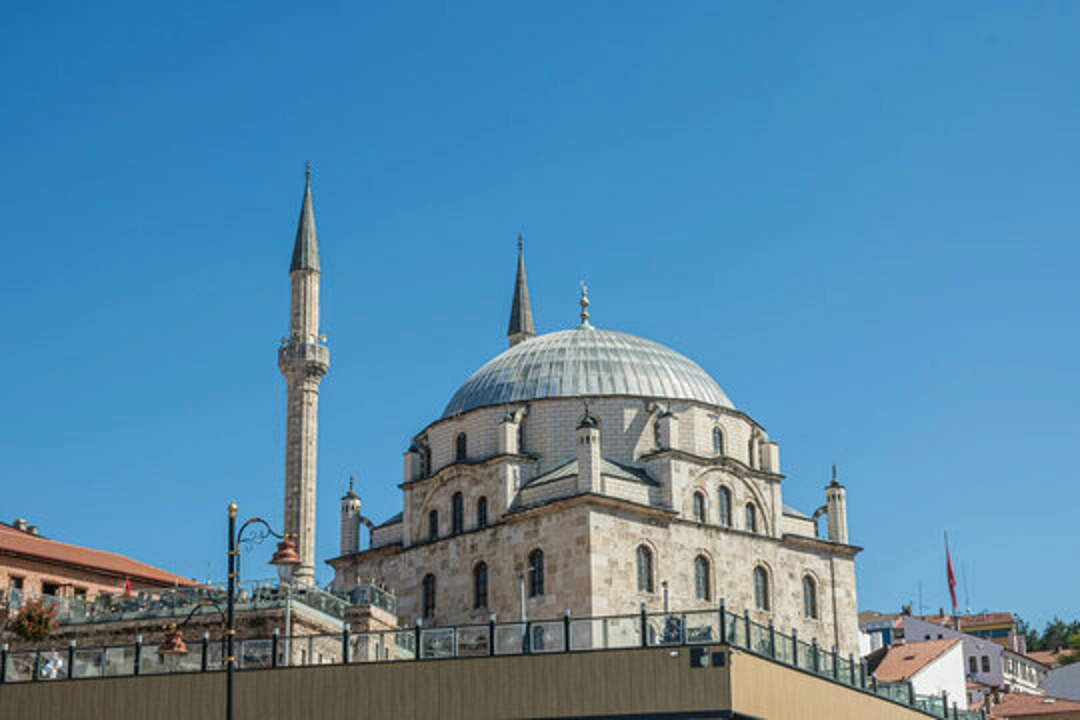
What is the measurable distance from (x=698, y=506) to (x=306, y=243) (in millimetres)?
15386

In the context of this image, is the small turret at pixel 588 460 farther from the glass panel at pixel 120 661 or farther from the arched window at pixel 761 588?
the glass panel at pixel 120 661

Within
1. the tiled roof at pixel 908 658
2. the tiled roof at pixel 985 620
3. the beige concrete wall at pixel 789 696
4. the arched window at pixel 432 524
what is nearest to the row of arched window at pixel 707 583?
the arched window at pixel 432 524

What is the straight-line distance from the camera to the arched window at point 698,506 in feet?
149

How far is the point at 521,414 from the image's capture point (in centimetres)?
4666

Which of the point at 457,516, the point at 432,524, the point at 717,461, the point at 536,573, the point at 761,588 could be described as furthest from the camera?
the point at 432,524

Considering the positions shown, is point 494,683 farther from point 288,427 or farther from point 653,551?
point 288,427

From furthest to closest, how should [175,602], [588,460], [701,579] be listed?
[701,579] < [588,460] < [175,602]

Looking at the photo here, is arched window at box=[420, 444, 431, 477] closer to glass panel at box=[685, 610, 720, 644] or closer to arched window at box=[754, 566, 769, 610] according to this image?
arched window at box=[754, 566, 769, 610]

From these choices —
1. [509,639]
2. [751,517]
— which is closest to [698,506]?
[751,517]

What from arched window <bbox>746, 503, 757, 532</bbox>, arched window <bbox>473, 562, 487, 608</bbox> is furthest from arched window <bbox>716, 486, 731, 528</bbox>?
arched window <bbox>473, 562, 487, 608</bbox>

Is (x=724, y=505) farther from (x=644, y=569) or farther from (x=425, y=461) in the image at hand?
(x=425, y=461)

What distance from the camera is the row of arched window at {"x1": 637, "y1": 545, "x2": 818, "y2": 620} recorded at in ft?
142

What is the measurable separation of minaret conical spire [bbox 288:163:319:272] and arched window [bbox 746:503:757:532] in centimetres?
1560

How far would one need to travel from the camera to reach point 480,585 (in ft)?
148
